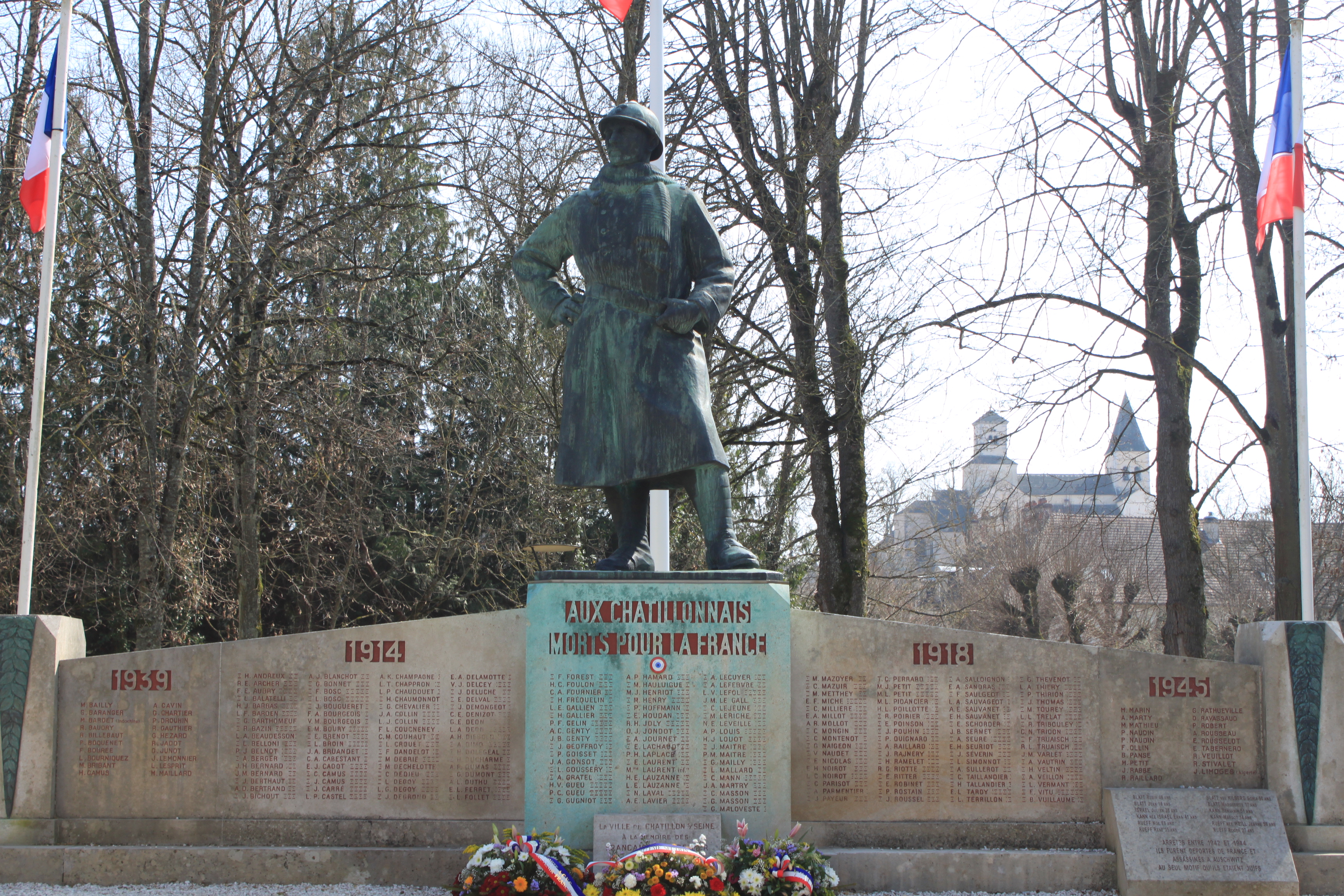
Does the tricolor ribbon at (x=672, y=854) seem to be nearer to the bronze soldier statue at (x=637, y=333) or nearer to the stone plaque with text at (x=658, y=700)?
the stone plaque with text at (x=658, y=700)

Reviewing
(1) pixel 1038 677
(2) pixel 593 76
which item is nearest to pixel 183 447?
(2) pixel 593 76

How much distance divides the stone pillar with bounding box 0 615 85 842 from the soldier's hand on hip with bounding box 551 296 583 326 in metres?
3.49

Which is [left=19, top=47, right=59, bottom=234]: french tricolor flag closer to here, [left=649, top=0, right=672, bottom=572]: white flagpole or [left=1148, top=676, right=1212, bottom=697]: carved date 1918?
[left=649, top=0, right=672, bottom=572]: white flagpole

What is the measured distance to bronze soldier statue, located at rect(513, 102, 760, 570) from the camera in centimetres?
617

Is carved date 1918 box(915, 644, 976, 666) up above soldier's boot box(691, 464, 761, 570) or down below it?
below

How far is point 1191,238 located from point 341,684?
960 cm

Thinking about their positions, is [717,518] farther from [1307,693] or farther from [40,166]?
[40,166]

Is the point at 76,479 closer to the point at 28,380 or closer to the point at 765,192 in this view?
the point at 28,380

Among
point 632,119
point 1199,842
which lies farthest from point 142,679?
point 1199,842

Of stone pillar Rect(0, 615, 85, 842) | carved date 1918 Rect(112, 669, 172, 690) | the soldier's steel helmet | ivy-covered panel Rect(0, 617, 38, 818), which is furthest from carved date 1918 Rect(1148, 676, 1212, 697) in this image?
ivy-covered panel Rect(0, 617, 38, 818)

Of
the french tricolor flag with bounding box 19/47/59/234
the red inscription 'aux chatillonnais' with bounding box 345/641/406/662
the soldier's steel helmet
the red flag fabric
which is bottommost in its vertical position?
the red inscription 'aux chatillonnais' with bounding box 345/641/406/662

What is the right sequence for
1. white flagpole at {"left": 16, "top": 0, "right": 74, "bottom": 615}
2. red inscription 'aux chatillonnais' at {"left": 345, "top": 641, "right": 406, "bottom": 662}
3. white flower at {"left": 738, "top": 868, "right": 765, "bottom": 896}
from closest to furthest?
white flower at {"left": 738, "top": 868, "right": 765, "bottom": 896} < red inscription 'aux chatillonnais' at {"left": 345, "top": 641, "right": 406, "bottom": 662} < white flagpole at {"left": 16, "top": 0, "right": 74, "bottom": 615}

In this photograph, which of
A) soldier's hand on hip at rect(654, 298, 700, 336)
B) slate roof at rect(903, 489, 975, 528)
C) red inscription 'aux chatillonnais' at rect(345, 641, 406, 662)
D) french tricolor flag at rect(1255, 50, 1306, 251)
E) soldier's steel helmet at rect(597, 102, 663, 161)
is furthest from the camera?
slate roof at rect(903, 489, 975, 528)

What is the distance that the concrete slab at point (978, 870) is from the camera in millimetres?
6266
